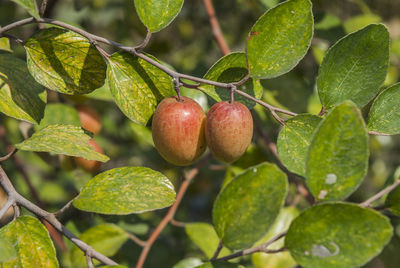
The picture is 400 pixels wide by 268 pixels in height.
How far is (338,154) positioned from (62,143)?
431 mm

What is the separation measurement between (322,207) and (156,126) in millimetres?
306

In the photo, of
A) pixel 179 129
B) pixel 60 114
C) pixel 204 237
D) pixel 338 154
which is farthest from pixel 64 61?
pixel 204 237

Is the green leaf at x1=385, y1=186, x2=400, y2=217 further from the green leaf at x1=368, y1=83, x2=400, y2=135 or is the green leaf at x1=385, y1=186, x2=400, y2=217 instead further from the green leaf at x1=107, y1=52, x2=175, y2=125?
the green leaf at x1=107, y1=52, x2=175, y2=125

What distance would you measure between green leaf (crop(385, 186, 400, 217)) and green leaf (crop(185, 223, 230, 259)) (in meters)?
0.62

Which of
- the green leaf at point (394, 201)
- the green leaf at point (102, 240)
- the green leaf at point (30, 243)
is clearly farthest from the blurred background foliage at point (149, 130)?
the green leaf at point (30, 243)

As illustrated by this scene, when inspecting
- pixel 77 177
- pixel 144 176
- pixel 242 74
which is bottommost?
pixel 77 177

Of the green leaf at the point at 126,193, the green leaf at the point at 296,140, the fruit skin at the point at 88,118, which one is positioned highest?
the green leaf at the point at 296,140

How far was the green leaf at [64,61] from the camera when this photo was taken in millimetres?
806

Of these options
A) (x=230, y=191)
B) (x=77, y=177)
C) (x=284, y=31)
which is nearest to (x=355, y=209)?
(x=230, y=191)

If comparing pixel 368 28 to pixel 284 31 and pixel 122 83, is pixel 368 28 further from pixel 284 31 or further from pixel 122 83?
pixel 122 83

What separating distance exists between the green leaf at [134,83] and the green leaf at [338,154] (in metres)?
0.31

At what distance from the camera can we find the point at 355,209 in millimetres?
583

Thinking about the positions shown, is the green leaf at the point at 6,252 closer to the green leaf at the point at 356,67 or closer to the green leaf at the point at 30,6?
the green leaf at the point at 30,6

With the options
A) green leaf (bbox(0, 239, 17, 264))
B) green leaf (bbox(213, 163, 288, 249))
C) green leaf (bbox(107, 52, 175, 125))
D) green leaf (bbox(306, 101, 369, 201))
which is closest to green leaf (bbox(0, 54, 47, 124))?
green leaf (bbox(107, 52, 175, 125))
